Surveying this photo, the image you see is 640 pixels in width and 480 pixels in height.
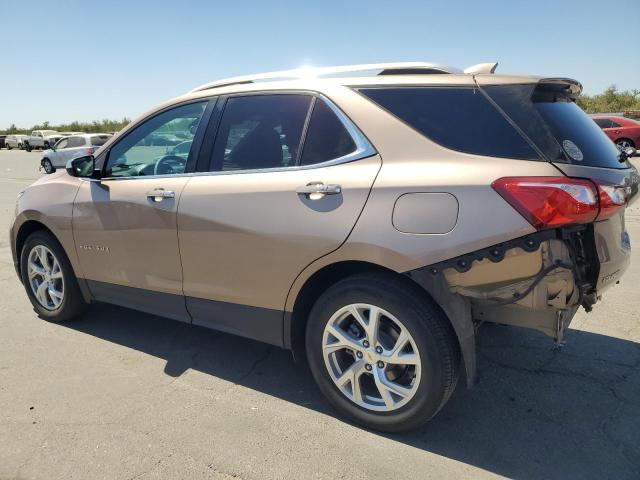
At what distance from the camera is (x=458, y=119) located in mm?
2496

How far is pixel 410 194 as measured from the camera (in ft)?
7.99

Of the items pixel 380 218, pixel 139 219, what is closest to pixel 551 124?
pixel 380 218

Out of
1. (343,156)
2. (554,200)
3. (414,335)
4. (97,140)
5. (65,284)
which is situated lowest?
(97,140)

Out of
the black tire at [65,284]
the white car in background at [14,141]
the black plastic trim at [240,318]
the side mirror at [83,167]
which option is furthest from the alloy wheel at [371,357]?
the white car in background at [14,141]

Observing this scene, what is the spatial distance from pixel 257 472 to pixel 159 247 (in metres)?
1.60

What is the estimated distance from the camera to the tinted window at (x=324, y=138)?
2740 millimetres

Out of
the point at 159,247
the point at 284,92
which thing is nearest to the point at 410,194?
the point at 284,92

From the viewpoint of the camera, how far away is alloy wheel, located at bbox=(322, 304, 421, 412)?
2582 mm

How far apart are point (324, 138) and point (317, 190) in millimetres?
337

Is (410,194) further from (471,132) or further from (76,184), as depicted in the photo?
(76,184)

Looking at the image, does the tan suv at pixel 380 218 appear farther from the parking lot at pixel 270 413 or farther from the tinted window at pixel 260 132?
the parking lot at pixel 270 413

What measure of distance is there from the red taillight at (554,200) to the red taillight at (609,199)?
0.13 ft

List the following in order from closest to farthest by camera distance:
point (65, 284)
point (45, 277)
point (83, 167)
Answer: point (83, 167) < point (65, 284) < point (45, 277)

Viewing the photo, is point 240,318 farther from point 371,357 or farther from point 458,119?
point 458,119
